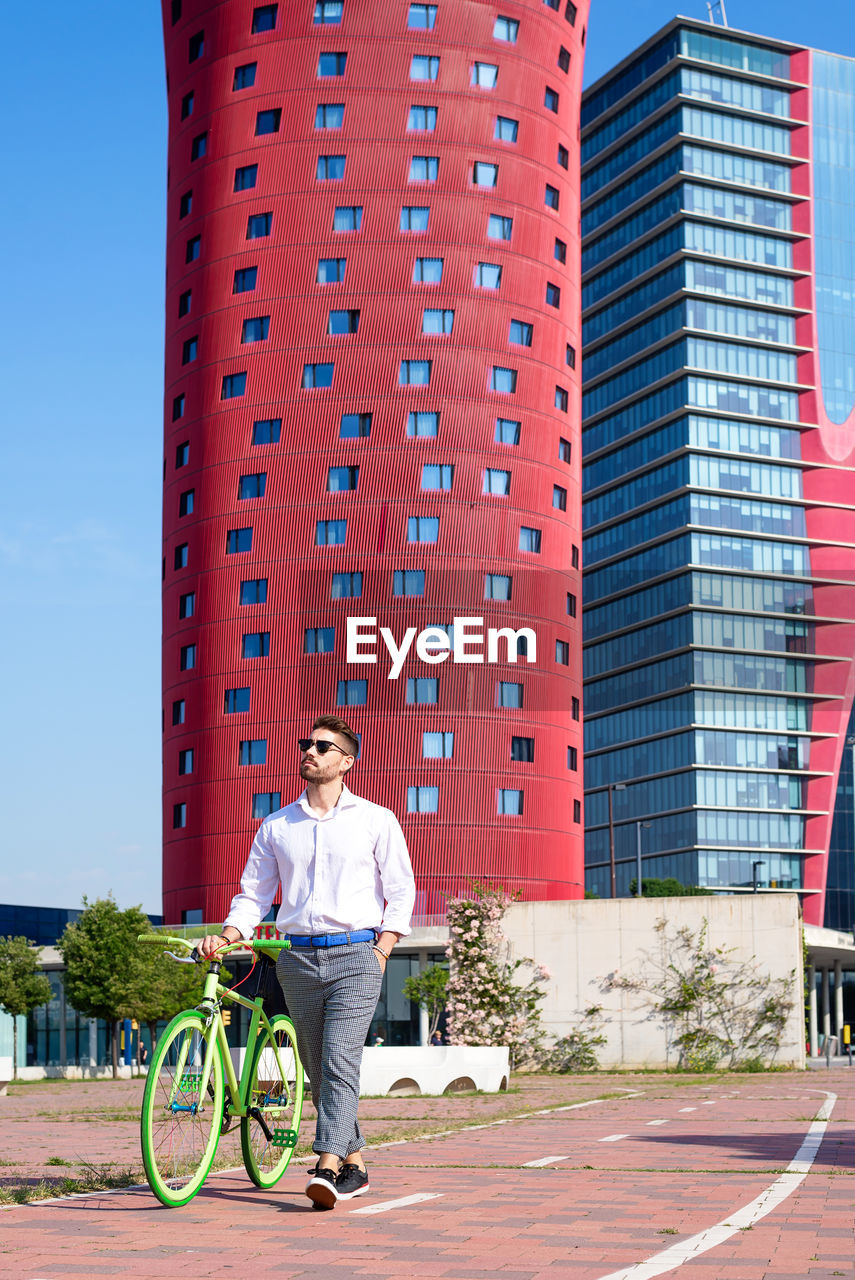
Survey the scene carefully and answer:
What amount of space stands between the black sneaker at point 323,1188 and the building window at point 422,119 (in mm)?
69542

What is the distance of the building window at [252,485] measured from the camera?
70.9 m

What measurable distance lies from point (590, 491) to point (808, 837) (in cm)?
3440

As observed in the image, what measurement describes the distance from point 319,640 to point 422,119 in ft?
76.7

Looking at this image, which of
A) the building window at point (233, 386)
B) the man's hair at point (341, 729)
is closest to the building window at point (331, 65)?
the building window at point (233, 386)

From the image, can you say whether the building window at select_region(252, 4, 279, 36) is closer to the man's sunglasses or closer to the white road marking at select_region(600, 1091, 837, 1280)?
the white road marking at select_region(600, 1091, 837, 1280)

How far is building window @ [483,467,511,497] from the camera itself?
7038 cm

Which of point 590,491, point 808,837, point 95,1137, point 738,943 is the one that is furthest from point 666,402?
point 95,1137

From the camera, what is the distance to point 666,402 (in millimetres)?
126625

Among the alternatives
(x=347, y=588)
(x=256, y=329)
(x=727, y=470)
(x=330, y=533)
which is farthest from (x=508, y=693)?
(x=727, y=470)

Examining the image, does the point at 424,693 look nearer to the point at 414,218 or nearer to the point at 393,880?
the point at 414,218

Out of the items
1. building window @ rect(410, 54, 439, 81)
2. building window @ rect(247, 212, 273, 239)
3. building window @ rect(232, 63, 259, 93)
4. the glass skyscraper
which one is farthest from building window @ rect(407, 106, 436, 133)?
the glass skyscraper

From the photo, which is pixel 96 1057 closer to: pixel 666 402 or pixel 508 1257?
pixel 666 402

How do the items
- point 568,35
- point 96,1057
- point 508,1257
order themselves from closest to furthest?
point 508,1257, point 568,35, point 96,1057

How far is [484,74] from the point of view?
74.1 meters
